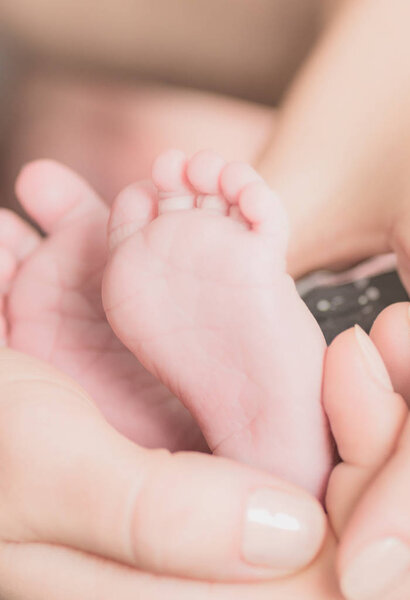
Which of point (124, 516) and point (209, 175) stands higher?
point (209, 175)

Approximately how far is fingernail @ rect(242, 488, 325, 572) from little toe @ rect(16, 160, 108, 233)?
287 mm

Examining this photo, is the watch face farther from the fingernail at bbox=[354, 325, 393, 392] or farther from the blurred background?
the blurred background

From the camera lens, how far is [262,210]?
0.32m

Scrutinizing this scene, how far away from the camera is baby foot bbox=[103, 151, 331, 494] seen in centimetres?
32

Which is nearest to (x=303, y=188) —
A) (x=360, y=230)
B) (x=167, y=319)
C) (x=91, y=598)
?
(x=360, y=230)

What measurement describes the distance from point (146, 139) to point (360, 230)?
24cm

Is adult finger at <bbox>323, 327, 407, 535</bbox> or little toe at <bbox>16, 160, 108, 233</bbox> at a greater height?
adult finger at <bbox>323, 327, 407, 535</bbox>

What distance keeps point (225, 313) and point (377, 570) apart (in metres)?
0.14

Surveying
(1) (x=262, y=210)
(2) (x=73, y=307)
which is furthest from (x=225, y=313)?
(2) (x=73, y=307)

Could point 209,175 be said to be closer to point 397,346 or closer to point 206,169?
point 206,169

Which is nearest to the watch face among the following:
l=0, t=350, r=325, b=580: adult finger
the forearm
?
the forearm

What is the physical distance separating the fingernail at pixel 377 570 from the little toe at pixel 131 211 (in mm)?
196

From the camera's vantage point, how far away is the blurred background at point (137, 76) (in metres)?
0.60

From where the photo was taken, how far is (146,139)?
0.60m
